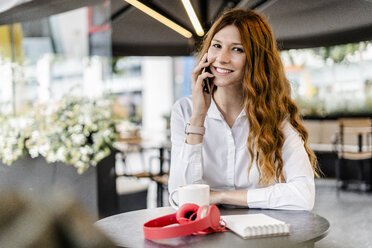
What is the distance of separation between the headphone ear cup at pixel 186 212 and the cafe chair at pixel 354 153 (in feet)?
18.5

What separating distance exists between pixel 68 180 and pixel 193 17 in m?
1.69

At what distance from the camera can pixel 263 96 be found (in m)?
1.71

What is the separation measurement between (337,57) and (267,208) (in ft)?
23.4

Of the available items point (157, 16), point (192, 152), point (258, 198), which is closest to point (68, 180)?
point (157, 16)

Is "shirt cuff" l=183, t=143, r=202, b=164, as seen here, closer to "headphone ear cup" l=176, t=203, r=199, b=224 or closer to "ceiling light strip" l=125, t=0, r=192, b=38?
"headphone ear cup" l=176, t=203, r=199, b=224

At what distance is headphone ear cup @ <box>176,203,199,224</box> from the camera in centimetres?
113

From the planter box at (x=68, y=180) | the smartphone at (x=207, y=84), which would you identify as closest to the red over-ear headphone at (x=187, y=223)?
the smartphone at (x=207, y=84)

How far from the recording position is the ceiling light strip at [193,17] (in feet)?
7.09

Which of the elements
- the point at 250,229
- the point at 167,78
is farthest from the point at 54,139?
the point at 167,78

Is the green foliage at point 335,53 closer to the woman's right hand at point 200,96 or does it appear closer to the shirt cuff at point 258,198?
the woman's right hand at point 200,96

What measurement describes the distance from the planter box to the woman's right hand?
1.45 meters

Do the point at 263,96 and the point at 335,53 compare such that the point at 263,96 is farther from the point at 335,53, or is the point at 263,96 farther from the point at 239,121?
the point at 335,53

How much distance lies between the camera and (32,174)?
2.89 meters

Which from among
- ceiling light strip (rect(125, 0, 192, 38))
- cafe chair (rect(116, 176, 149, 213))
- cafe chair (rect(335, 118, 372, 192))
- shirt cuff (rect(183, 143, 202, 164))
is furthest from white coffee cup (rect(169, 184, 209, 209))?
cafe chair (rect(335, 118, 372, 192))
